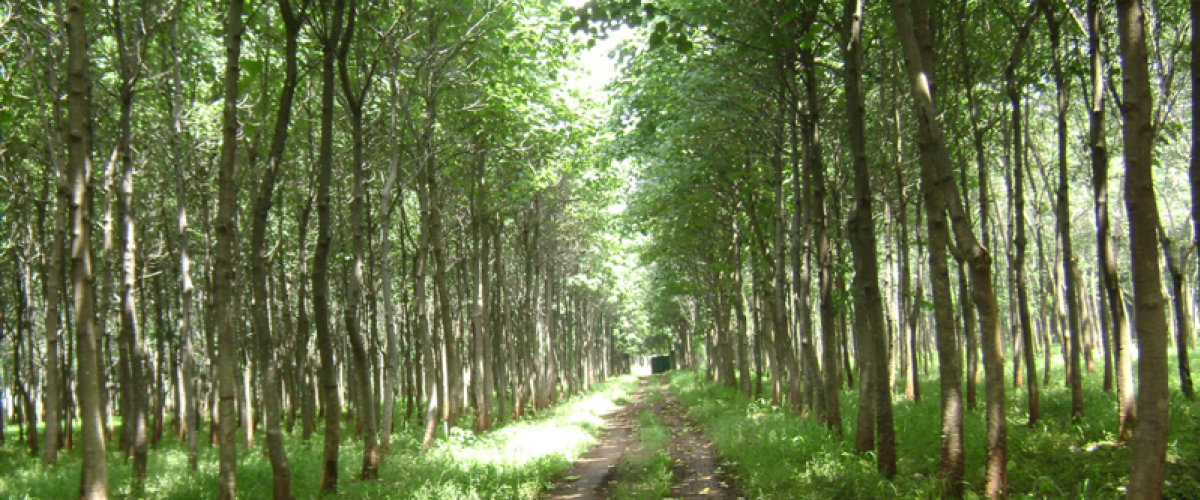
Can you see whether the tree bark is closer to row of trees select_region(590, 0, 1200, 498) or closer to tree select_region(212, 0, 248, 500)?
row of trees select_region(590, 0, 1200, 498)

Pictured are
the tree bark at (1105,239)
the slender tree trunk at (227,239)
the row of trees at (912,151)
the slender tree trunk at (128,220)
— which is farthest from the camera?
the slender tree trunk at (128,220)

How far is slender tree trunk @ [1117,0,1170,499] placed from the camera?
407cm

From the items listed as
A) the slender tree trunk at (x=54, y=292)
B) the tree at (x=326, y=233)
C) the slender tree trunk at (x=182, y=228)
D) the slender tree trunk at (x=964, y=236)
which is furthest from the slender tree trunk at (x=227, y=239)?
the slender tree trunk at (x=964, y=236)

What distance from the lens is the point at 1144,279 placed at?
412cm

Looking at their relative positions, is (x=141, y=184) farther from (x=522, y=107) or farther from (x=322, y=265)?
(x=322, y=265)

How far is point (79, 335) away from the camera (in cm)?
532

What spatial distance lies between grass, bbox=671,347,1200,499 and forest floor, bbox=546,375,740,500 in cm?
53

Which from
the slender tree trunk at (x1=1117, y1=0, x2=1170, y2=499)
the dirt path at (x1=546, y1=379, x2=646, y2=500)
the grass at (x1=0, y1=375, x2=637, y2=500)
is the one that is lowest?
the dirt path at (x1=546, y1=379, x2=646, y2=500)

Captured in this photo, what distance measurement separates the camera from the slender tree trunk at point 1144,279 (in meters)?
4.07

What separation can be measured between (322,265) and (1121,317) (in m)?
10.9

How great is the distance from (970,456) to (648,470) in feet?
16.1

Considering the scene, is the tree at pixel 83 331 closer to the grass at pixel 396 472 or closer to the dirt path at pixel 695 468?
the grass at pixel 396 472

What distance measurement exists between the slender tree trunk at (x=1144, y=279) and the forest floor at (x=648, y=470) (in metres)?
6.03

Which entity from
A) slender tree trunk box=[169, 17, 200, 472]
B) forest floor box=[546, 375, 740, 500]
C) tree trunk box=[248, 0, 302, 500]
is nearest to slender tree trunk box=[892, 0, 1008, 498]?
forest floor box=[546, 375, 740, 500]
